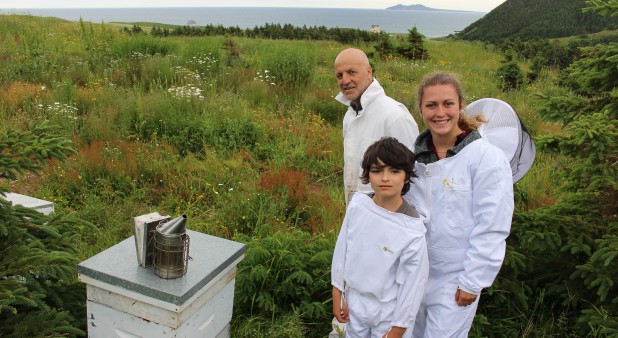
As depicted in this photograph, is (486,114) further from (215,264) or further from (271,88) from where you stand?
(271,88)

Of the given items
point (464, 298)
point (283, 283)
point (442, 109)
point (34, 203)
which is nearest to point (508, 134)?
point (442, 109)

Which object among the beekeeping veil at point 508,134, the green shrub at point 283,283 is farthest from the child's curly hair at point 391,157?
the green shrub at point 283,283

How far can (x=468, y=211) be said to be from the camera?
248cm

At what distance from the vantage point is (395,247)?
2486 mm

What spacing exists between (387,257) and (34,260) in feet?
6.00

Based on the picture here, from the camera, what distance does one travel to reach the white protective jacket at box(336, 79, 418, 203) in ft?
10.8

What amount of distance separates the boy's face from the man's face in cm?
105

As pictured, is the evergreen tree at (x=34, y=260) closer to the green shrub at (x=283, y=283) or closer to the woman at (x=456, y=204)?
the green shrub at (x=283, y=283)

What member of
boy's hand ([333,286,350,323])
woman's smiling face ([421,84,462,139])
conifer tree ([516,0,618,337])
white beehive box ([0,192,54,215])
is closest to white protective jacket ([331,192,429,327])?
boy's hand ([333,286,350,323])

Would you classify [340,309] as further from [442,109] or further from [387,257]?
[442,109]

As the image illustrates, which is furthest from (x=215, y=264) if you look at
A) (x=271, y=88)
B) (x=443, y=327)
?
(x=271, y=88)

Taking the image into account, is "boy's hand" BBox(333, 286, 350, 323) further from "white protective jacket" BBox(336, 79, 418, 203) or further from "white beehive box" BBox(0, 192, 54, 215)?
"white beehive box" BBox(0, 192, 54, 215)

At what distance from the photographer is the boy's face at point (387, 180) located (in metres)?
2.52

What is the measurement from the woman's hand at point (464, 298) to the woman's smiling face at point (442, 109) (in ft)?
2.80
